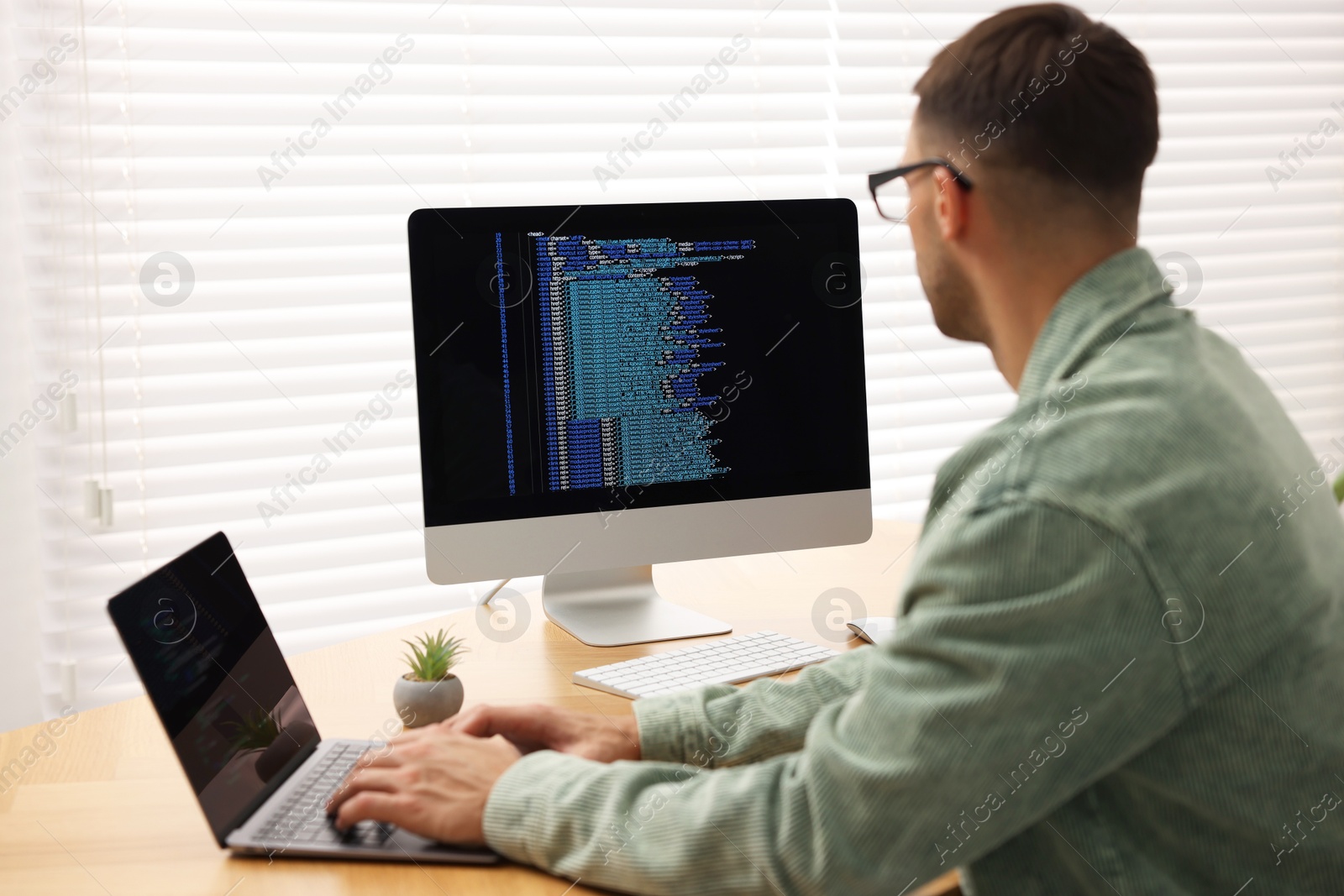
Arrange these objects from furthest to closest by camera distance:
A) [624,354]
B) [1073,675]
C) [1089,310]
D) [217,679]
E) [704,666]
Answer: [624,354], [704,666], [217,679], [1089,310], [1073,675]

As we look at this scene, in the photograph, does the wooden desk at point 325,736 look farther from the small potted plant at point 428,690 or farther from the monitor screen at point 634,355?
the monitor screen at point 634,355

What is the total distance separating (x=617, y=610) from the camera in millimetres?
1540

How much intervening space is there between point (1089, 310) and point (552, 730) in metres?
0.61

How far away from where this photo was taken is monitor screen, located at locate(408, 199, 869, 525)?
1384mm

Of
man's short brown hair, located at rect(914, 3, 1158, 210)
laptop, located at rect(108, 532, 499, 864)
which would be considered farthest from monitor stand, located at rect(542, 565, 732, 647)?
man's short brown hair, located at rect(914, 3, 1158, 210)

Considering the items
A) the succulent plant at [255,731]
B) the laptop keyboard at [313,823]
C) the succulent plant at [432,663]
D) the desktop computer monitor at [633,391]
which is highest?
the desktop computer monitor at [633,391]

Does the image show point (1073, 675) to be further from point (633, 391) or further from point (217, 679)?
point (633, 391)

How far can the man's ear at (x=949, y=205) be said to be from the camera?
95 cm

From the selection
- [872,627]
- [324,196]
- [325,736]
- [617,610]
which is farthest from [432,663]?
[324,196]

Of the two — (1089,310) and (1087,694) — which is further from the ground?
(1089,310)

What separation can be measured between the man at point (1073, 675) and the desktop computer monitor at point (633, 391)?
535 millimetres

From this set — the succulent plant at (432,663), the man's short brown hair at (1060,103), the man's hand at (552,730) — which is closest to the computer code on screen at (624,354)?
the succulent plant at (432,663)

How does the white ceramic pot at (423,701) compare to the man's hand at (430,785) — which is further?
the white ceramic pot at (423,701)

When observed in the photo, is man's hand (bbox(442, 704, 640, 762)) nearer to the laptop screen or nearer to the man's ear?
the laptop screen
